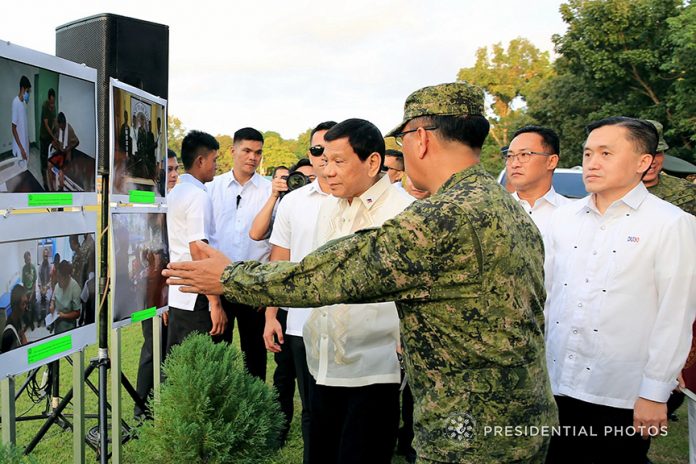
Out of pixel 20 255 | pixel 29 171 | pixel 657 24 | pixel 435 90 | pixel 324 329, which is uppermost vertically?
pixel 657 24

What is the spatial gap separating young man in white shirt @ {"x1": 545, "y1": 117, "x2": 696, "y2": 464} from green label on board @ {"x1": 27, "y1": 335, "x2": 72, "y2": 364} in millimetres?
2263

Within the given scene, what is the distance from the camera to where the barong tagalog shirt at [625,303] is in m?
2.46

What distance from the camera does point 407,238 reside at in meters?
1.69

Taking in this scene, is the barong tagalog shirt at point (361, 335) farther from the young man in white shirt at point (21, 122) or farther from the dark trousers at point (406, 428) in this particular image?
the dark trousers at point (406, 428)

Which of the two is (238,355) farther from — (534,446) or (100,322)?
(534,446)

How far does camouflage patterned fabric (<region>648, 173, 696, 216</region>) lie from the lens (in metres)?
4.59

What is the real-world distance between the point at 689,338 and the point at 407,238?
1.52 meters

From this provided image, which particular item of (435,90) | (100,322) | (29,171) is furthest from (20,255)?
(435,90)

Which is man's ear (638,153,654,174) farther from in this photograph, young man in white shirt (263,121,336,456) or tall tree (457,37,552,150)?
tall tree (457,37,552,150)

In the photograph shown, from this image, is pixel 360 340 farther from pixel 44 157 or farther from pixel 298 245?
pixel 44 157

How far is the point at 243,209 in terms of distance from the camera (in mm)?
5270

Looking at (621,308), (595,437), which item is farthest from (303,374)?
(621,308)

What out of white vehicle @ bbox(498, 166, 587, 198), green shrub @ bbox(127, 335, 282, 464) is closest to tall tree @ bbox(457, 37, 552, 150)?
white vehicle @ bbox(498, 166, 587, 198)

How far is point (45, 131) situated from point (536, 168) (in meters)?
2.84
